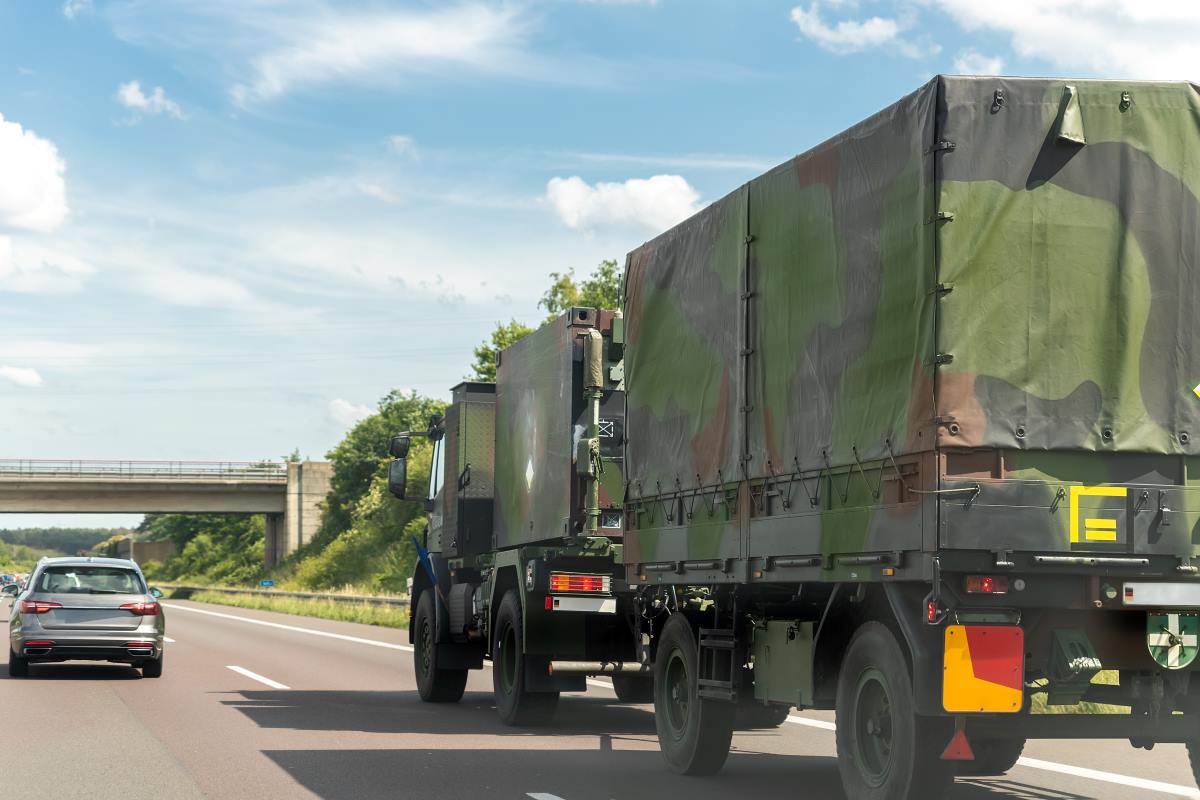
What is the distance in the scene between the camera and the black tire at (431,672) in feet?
55.4

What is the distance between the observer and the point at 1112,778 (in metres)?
10.8

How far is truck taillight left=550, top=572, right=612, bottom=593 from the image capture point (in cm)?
1379

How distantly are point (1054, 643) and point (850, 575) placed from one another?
106 cm

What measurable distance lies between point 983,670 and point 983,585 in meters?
0.40

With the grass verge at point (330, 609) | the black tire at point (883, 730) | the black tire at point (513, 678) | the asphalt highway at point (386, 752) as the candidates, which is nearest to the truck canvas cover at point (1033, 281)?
the black tire at point (883, 730)

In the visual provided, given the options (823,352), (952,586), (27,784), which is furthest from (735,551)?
(27,784)

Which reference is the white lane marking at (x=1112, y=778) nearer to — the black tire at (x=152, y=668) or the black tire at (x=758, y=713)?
the black tire at (x=758, y=713)

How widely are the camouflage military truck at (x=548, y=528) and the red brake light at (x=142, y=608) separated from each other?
4.98m

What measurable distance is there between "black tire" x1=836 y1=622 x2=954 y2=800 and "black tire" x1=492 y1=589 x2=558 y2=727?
19.4 ft

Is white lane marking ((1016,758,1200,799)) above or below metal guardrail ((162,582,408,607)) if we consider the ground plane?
above

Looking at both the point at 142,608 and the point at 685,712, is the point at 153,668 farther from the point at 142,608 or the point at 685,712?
the point at 685,712

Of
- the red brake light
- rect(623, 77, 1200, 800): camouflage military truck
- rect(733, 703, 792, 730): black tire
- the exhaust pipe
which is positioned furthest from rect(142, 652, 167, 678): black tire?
rect(623, 77, 1200, 800): camouflage military truck

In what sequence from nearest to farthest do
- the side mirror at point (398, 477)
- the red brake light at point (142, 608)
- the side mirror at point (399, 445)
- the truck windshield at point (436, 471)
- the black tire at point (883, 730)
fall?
the black tire at point (883, 730)
the side mirror at point (399, 445)
the side mirror at point (398, 477)
the truck windshield at point (436, 471)
the red brake light at point (142, 608)

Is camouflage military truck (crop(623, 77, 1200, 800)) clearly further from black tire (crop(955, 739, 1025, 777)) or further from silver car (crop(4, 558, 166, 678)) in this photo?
silver car (crop(4, 558, 166, 678))
